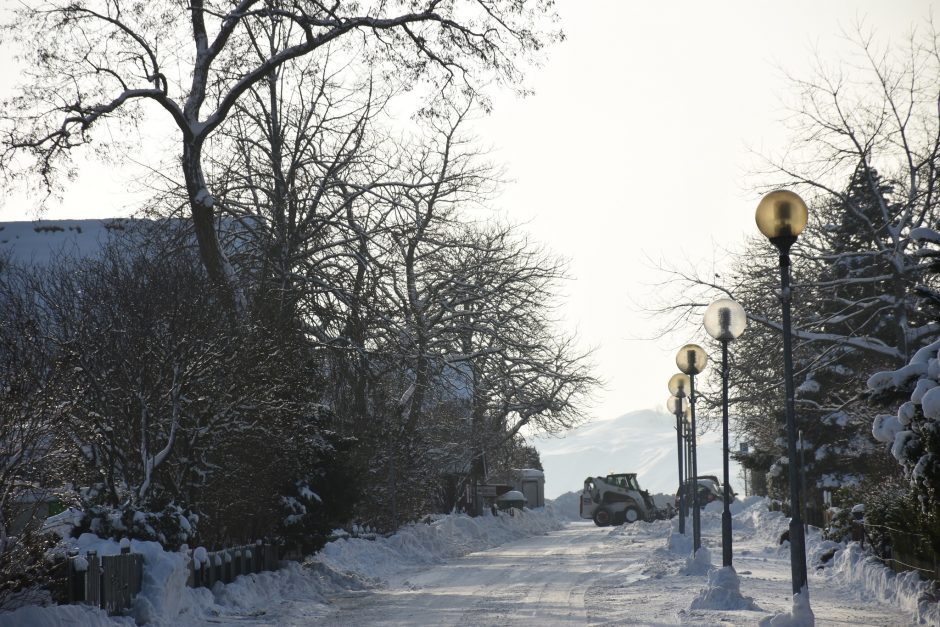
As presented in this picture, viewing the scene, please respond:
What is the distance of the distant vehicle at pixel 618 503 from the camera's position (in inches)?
2260

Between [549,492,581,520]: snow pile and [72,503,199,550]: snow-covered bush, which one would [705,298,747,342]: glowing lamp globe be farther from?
[549,492,581,520]: snow pile

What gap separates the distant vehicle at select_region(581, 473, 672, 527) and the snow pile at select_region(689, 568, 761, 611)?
42.7 metres

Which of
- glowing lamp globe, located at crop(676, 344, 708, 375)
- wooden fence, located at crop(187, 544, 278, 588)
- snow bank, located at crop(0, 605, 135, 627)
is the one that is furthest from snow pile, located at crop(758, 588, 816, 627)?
glowing lamp globe, located at crop(676, 344, 708, 375)

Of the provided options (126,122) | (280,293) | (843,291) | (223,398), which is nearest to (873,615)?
(223,398)

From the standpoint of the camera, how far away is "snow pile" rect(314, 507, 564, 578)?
24.6m

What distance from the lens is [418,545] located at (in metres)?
31.6

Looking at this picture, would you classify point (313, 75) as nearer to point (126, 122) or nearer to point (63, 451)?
point (126, 122)

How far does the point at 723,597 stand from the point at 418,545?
707 inches

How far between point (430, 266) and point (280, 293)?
1093 centimetres

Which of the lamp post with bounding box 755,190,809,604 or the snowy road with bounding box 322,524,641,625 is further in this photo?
the snowy road with bounding box 322,524,641,625

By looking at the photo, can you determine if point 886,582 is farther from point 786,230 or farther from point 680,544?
point 680,544

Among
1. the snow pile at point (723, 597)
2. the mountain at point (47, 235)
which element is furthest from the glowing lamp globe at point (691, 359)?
the mountain at point (47, 235)

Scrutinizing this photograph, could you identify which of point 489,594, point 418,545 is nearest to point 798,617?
point 489,594

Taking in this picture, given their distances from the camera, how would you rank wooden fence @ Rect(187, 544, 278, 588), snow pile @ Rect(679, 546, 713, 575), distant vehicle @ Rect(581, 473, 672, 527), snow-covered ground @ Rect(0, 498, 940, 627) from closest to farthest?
snow-covered ground @ Rect(0, 498, 940, 627), wooden fence @ Rect(187, 544, 278, 588), snow pile @ Rect(679, 546, 713, 575), distant vehicle @ Rect(581, 473, 672, 527)
